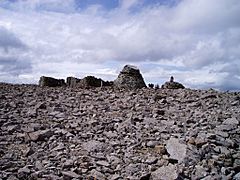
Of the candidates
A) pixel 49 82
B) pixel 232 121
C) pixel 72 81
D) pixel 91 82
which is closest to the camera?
pixel 232 121

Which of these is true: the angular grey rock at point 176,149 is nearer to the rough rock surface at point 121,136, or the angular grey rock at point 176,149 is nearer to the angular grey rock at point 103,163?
the rough rock surface at point 121,136

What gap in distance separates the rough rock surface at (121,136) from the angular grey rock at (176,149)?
2 centimetres

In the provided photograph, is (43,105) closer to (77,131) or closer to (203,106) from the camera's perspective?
(77,131)

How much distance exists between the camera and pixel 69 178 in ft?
18.7

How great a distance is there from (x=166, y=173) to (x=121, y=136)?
1.80 m

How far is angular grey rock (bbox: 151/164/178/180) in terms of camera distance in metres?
5.65

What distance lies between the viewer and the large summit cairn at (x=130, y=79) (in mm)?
12008

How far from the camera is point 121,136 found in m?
7.31

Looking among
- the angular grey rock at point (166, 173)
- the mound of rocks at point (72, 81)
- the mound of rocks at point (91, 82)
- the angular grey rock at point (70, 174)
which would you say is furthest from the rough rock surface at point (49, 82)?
the angular grey rock at point (166, 173)

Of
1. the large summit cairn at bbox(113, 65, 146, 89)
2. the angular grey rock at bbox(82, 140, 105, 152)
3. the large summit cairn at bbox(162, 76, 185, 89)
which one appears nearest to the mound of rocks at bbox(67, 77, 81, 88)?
the large summit cairn at bbox(113, 65, 146, 89)

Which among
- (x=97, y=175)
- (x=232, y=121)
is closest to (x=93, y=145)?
(x=97, y=175)

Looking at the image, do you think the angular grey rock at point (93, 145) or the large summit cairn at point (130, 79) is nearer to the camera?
the angular grey rock at point (93, 145)

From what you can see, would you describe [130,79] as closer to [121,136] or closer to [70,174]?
[121,136]

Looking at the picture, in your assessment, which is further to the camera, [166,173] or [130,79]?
[130,79]
